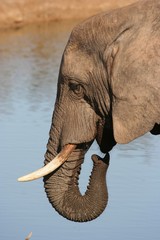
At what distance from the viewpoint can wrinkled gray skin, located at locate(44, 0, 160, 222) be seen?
6.18 meters

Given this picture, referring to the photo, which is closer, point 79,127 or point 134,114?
point 134,114

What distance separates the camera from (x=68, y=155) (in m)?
6.59

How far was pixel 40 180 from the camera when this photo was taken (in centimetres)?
974

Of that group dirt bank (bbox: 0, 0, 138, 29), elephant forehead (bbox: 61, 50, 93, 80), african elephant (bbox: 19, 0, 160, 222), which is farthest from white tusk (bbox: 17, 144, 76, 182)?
dirt bank (bbox: 0, 0, 138, 29)

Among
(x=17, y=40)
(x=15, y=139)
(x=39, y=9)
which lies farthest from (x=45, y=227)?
(x=39, y=9)

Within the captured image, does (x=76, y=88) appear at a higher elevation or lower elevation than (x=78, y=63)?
lower

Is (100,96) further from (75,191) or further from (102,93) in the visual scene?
(75,191)

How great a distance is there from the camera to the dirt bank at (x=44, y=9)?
17047 mm

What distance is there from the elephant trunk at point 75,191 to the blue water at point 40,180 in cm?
151

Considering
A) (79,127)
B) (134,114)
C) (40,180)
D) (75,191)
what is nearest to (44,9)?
(40,180)

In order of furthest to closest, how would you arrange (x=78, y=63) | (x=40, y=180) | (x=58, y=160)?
1. (x=40, y=180)
2. (x=58, y=160)
3. (x=78, y=63)

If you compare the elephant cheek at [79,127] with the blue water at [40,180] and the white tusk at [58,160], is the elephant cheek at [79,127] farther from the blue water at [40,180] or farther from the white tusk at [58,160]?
the blue water at [40,180]

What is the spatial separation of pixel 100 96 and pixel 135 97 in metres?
0.32

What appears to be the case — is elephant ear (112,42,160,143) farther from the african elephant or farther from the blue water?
the blue water
